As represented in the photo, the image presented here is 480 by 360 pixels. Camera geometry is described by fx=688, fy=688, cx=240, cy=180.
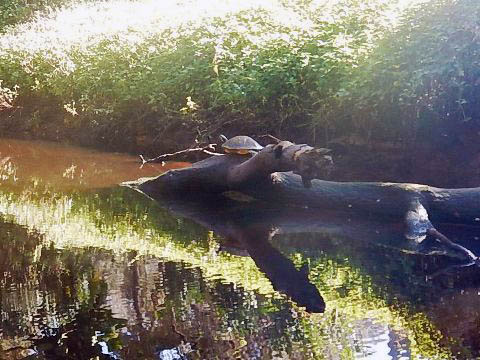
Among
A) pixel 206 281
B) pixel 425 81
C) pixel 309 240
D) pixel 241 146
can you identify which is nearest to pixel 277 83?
pixel 425 81

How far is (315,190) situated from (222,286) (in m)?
2.35

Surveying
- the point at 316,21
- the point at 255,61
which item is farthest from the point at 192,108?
the point at 316,21

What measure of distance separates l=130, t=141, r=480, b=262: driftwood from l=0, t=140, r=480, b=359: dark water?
15 centimetres

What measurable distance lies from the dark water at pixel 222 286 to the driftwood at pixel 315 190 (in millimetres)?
145

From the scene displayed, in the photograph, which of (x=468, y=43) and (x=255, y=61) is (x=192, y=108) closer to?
(x=255, y=61)

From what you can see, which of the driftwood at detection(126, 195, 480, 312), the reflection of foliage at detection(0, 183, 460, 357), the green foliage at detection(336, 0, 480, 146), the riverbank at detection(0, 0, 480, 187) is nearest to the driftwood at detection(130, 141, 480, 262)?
the driftwood at detection(126, 195, 480, 312)

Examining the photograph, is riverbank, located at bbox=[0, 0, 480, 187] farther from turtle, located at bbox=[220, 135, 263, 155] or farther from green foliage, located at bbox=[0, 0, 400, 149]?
turtle, located at bbox=[220, 135, 263, 155]

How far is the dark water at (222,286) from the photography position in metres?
3.07

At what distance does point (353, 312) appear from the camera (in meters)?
3.48

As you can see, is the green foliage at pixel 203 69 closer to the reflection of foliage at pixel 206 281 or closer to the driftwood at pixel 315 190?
the driftwood at pixel 315 190

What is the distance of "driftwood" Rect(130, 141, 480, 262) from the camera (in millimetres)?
5238

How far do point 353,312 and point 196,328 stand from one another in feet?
2.68

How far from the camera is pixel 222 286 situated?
3865mm

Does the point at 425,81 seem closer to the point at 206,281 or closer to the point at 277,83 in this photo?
the point at 277,83
